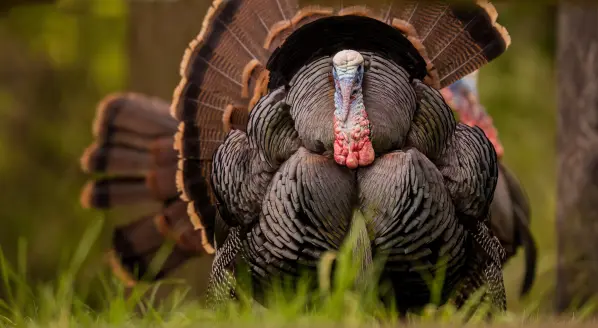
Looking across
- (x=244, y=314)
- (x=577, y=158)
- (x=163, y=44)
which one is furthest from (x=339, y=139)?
(x=163, y=44)

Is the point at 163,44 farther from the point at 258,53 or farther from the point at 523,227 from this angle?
the point at 523,227

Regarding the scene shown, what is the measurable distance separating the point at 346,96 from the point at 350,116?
66 millimetres

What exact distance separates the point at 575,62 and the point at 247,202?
202cm

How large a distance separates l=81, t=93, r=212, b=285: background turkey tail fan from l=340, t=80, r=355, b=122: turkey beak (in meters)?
1.42

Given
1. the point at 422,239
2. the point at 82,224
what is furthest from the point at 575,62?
the point at 82,224

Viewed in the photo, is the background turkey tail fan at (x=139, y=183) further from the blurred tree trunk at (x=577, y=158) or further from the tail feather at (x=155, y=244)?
the blurred tree trunk at (x=577, y=158)

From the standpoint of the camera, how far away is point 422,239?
142 inches

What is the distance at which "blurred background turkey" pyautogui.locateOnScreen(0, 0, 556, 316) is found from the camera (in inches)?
299

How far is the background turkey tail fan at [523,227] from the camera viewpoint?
15.8 ft

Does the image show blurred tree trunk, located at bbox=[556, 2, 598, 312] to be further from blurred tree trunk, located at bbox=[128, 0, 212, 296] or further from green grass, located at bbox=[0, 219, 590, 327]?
green grass, located at bbox=[0, 219, 590, 327]

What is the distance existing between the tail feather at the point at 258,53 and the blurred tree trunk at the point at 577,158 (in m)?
1.11

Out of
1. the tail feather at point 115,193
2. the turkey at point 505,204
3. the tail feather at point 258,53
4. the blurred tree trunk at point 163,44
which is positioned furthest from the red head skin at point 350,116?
the blurred tree trunk at point 163,44

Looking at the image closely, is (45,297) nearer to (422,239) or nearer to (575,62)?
(422,239)

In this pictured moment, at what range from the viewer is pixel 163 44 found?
5.39 m
